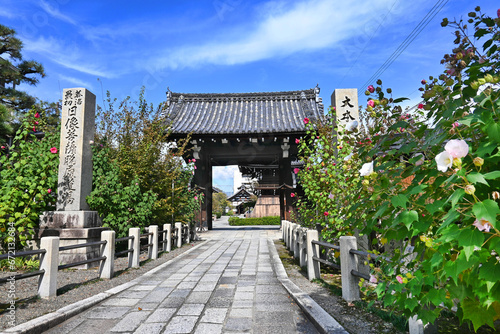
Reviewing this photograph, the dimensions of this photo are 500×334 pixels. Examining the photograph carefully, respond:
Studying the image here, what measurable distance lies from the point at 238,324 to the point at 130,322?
1.28 m

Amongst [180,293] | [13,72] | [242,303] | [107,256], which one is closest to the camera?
[242,303]

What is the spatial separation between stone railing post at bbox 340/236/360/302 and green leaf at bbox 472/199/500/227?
3.28 m

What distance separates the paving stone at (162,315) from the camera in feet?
12.0

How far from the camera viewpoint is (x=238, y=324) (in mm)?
3547

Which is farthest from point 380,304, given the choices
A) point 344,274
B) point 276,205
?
point 276,205

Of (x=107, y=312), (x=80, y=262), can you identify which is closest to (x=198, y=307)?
(x=107, y=312)

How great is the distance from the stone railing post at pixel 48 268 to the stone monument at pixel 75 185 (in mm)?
2037

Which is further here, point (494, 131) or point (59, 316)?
point (59, 316)

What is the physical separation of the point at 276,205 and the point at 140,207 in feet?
91.9

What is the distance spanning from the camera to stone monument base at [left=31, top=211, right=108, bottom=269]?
262 inches

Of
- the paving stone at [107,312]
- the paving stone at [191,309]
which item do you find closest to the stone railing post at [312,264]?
the paving stone at [191,309]

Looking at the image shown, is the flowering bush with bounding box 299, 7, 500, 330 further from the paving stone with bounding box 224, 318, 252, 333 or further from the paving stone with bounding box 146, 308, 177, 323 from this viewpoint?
the paving stone with bounding box 146, 308, 177, 323

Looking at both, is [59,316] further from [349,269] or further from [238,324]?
[349,269]

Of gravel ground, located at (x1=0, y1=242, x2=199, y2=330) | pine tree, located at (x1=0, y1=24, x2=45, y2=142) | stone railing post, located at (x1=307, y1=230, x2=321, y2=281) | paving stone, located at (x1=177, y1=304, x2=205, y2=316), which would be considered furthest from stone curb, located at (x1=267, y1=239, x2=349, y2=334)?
pine tree, located at (x1=0, y1=24, x2=45, y2=142)
